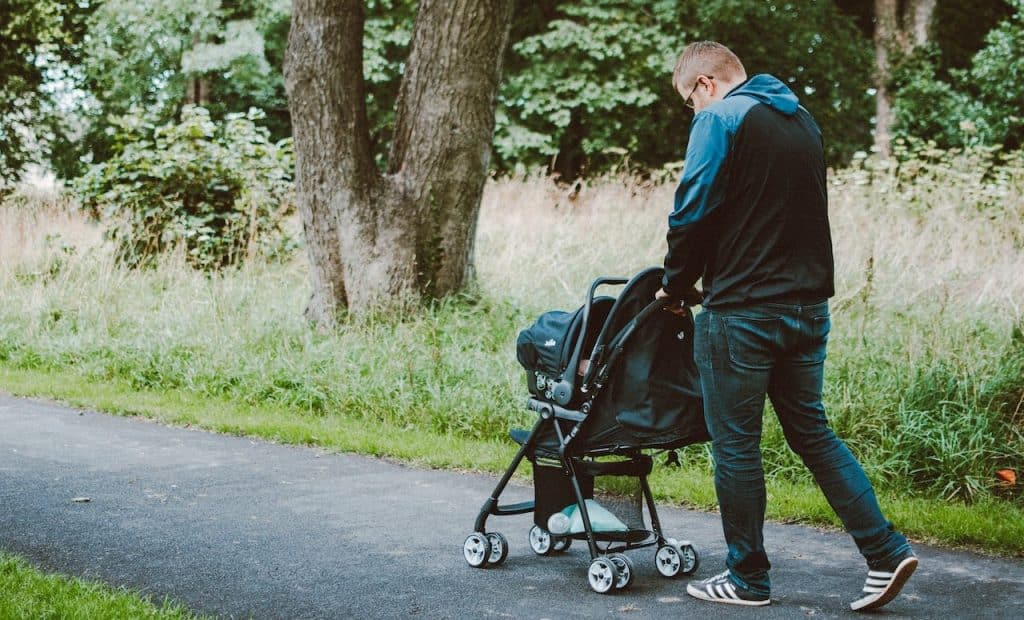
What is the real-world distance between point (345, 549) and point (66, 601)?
1.39 meters

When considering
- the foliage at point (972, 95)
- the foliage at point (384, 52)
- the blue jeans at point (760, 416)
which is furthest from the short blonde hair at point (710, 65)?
the foliage at point (384, 52)

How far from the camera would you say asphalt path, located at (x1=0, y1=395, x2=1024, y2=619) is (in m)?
4.33

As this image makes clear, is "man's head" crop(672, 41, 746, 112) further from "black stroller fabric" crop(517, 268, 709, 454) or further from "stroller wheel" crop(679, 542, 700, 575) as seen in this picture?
"stroller wheel" crop(679, 542, 700, 575)

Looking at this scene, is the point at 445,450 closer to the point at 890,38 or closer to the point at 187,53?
the point at 187,53

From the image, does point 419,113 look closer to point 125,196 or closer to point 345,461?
point 345,461

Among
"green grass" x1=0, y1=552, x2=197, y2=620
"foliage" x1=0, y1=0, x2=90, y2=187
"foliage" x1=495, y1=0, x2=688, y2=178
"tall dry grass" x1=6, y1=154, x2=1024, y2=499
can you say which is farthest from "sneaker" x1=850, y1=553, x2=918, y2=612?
"foliage" x1=0, y1=0, x2=90, y2=187

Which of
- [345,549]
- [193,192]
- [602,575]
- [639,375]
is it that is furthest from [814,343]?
[193,192]

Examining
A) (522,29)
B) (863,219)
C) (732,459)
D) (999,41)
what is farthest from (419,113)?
(522,29)

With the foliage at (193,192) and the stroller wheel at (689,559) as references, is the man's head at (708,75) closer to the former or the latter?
the stroller wheel at (689,559)

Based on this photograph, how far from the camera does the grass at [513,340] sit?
21.4ft

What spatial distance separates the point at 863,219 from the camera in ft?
40.3

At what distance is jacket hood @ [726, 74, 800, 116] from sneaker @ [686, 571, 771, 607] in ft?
6.22

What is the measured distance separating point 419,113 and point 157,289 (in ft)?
14.9

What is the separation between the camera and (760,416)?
425 cm
